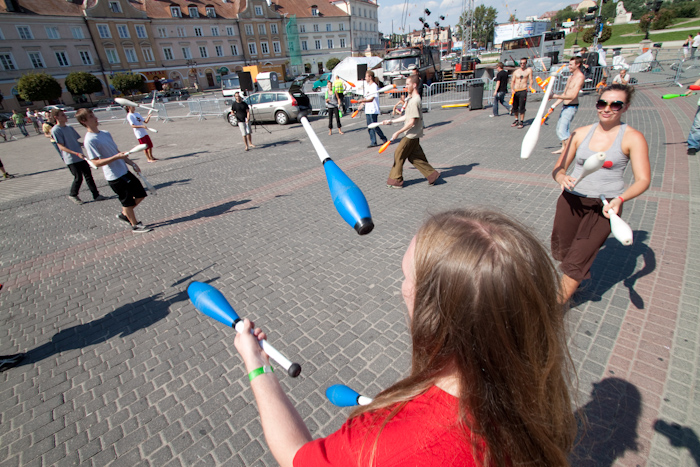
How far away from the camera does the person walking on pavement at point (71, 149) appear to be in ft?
24.5

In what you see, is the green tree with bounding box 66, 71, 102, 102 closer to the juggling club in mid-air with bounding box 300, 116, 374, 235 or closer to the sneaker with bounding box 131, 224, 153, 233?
the sneaker with bounding box 131, 224, 153, 233

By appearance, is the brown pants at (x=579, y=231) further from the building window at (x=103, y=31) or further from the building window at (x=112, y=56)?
the building window at (x=103, y=31)

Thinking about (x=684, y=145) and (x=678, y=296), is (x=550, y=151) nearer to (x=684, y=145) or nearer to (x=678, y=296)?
(x=684, y=145)

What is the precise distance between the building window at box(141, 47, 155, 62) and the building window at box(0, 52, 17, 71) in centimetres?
1588

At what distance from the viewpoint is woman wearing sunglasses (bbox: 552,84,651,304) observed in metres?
3.05

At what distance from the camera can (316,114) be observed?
808 inches

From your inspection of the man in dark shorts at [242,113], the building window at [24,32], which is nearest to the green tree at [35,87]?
the building window at [24,32]

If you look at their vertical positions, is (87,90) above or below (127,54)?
below

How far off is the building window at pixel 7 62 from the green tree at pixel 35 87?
11.4 meters

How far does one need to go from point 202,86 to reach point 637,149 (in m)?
70.3

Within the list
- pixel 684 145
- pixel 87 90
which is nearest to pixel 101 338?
pixel 684 145

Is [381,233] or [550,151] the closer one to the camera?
[381,233]

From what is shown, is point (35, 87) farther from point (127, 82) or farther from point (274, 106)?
point (274, 106)

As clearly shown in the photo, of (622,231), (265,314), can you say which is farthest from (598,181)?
(265,314)
